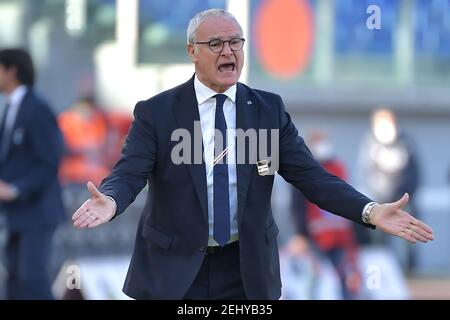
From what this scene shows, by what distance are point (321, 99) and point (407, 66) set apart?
1109 millimetres

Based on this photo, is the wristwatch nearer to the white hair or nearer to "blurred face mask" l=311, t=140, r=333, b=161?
the white hair

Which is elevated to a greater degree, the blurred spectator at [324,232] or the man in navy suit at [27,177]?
the man in navy suit at [27,177]

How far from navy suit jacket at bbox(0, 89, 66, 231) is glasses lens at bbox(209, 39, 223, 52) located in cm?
371

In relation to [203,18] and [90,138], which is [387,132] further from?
[203,18]

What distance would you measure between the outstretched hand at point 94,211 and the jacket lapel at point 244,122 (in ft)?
1.84

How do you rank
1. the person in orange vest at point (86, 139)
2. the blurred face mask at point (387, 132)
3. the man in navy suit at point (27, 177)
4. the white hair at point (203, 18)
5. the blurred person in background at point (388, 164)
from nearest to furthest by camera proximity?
1. the white hair at point (203, 18)
2. the man in navy suit at point (27, 177)
3. the person in orange vest at point (86, 139)
4. the blurred person in background at point (388, 164)
5. the blurred face mask at point (387, 132)

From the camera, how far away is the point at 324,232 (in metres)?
13.2

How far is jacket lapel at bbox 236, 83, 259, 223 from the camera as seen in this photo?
5.54m

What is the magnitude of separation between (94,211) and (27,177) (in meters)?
3.99

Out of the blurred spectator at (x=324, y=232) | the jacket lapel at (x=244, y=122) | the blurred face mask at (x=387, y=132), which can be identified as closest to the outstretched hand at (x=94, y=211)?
the jacket lapel at (x=244, y=122)

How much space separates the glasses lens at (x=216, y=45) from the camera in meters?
5.58

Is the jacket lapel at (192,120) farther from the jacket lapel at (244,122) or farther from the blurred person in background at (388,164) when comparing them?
the blurred person in background at (388,164)

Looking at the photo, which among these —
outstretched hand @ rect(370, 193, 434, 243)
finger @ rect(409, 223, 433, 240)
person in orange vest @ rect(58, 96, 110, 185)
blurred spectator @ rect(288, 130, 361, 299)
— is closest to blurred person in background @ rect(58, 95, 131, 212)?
person in orange vest @ rect(58, 96, 110, 185)

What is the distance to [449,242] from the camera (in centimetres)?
1619
